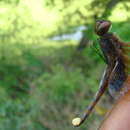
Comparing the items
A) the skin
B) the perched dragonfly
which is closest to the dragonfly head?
the perched dragonfly

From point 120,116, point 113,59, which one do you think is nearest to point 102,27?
point 113,59

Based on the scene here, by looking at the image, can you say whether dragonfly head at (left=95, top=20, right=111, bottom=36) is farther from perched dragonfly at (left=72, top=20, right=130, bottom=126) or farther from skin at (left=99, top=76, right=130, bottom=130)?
skin at (left=99, top=76, right=130, bottom=130)

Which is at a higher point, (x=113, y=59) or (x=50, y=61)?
(x=113, y=59)

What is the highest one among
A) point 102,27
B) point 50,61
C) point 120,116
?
point 102,27

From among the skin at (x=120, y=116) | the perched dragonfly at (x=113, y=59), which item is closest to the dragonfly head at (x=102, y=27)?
the perched dragonfly at (x=113, y=59)

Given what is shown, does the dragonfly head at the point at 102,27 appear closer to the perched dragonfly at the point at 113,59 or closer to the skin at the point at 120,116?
the perched dragonfly at the point at 113,59

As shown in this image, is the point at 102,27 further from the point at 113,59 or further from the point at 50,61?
the point at 50,61

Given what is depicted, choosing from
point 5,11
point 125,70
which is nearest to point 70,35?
point 5,11
